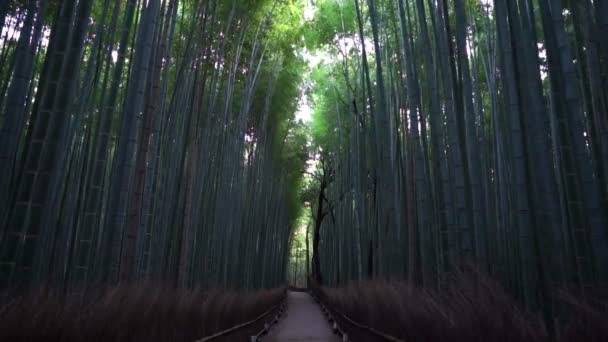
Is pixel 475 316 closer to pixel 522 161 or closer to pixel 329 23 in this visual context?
pixel 522 161

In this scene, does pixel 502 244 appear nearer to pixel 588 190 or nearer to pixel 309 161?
pixel 588 190

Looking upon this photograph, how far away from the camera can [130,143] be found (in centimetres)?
263

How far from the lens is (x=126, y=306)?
1.96 meters

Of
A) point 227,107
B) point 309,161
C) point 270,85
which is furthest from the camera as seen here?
point 309,161

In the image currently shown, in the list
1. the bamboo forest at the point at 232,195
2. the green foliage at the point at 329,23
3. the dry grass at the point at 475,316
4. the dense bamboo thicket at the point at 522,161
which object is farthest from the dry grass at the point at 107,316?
the green foliage at the point at 329,23

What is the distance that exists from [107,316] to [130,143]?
1.20 meters

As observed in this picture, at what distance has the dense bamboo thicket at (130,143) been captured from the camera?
1971 mm

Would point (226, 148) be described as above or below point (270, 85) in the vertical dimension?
below

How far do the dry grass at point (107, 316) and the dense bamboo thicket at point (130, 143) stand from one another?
25cm

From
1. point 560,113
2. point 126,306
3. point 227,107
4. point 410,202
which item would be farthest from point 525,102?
point 227,107

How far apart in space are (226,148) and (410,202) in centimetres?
273

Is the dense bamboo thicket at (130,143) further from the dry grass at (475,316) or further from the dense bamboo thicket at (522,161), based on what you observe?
the dense bamboo thicket at (522,161)

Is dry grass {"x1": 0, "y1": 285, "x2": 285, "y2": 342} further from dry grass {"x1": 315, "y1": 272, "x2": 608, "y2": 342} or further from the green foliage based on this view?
the green foliage

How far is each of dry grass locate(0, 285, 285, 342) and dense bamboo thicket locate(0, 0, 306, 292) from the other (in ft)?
0.83
